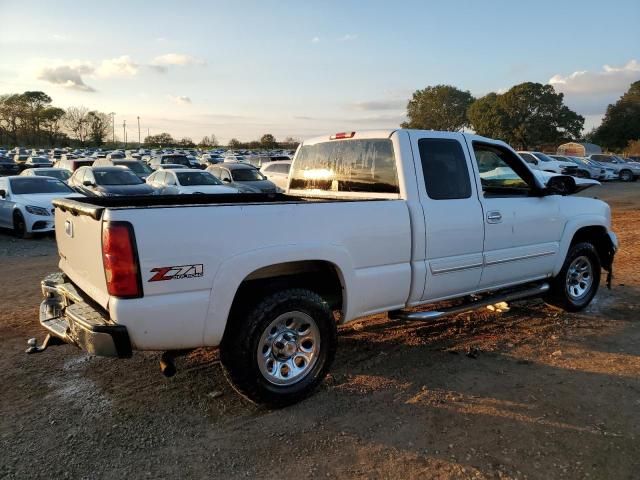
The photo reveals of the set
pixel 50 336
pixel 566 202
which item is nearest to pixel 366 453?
pixel 50 336

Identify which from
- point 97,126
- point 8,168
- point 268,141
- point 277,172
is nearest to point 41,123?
point 97,126

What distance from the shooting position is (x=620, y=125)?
236ft

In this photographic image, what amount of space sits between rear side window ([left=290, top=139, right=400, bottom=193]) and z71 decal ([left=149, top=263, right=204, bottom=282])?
1874mm

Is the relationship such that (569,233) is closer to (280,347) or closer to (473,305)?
(473,305)

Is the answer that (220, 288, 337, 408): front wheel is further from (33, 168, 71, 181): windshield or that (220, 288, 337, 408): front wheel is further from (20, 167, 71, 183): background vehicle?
(33, 168, 71, 181): windshield

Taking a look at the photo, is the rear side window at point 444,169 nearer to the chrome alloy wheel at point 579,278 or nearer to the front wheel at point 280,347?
the front wheel at point 280,347

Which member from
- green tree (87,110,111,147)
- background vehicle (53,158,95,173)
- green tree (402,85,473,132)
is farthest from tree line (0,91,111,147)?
background vehicle (53,158,95,173)

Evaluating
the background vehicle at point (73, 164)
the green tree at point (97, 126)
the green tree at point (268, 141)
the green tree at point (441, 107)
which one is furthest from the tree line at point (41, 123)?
the background vehicle at point (73, 164)

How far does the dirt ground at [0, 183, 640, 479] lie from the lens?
3.01 m

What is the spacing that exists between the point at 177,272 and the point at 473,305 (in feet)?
9.18

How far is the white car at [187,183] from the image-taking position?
15.9 metres

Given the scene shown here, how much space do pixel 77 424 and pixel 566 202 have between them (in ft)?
16.5

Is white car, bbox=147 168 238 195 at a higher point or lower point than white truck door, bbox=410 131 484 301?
lower

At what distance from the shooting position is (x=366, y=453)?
3.13 meters
